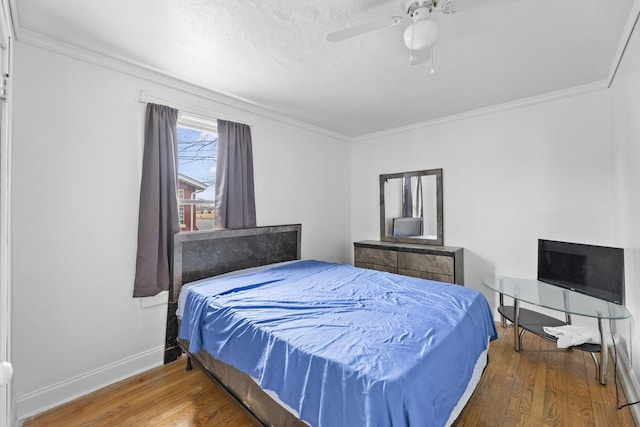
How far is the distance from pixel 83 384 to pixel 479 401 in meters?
2.90

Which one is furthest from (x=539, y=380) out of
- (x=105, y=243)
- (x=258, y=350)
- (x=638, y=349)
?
(x=105, y=243)

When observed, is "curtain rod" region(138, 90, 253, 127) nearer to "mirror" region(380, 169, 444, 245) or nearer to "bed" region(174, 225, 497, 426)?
"bed" region(174, 225, 497, 426)

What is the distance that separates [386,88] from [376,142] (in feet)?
5.53

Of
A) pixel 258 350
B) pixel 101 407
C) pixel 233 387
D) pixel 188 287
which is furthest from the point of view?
pixel 188 287

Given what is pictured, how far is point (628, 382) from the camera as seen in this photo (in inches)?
81.1

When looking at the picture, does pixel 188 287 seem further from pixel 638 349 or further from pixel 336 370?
pixel 638 349

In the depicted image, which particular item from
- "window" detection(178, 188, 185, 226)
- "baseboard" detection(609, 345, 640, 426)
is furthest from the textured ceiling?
"baseboard" detection(609, 345, 640, 426)

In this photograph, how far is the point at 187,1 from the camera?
1.66 metres

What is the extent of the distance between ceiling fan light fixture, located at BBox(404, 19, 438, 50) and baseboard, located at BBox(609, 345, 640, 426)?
2596 millimetres

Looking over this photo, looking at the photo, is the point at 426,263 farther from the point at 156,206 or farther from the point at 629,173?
the point at 156,206

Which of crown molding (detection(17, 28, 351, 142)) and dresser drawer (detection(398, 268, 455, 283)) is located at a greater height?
crown molding (detection(17, 28, 351, 142))

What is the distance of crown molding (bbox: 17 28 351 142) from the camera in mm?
2002

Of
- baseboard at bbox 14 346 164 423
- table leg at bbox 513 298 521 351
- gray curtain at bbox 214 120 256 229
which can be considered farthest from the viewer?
gray curtain at bbox 214 120 256 229

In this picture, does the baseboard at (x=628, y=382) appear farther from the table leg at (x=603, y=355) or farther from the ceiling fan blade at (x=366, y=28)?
the ceiling fan blade at (x=366, y=28)
